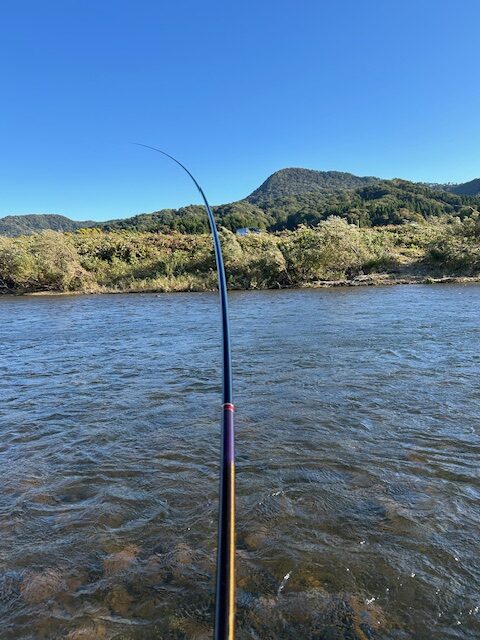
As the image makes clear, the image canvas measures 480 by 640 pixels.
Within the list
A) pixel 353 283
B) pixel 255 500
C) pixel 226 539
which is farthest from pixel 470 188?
pixel 226 539

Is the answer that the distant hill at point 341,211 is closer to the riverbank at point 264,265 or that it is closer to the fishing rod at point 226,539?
the riverbank at point 264,265

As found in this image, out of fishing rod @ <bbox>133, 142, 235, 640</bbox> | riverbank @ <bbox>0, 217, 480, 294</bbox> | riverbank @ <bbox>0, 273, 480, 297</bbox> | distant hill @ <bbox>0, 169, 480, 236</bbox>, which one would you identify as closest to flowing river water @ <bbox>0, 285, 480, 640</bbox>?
fishing rod @ <bbox>133, 142, 235, 640</bbox>

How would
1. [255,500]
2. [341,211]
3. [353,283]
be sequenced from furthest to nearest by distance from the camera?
[341,211], [353,283], [255,500]

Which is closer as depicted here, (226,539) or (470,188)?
(226,539)

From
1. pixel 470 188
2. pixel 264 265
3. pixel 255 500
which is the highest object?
pixel 470 188

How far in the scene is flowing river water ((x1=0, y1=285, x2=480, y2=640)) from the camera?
8.27ft

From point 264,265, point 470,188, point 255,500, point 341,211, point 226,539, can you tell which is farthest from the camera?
point 470,188

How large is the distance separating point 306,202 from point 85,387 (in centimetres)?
18970

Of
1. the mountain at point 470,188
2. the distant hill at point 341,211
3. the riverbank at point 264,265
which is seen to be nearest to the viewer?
the riverbank at point 264,265

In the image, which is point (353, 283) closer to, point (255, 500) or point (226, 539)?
point (255, 500)

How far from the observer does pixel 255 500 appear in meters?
3.69

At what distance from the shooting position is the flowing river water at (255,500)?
8.27ft

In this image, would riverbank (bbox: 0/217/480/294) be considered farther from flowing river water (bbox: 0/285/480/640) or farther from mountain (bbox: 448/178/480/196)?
mountain (bbox: 448/178/480/196)

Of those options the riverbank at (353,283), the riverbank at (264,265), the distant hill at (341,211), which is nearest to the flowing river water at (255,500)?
the riverbank at (353,283)
